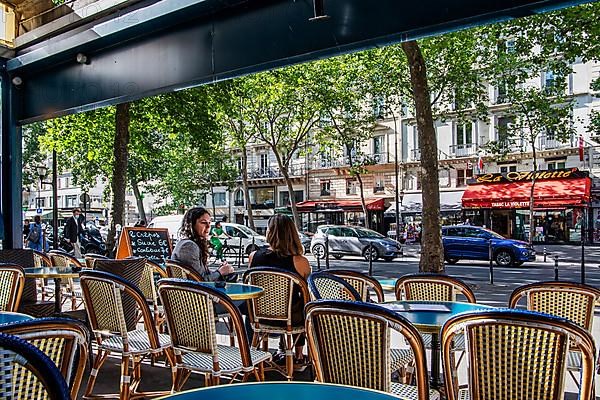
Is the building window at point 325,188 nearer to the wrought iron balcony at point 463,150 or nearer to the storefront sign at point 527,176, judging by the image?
the wrought iron balcony at point 463,150

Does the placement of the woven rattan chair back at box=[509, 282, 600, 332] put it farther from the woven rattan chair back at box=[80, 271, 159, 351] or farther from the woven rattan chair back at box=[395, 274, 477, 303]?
the woven rattan chair back at box=[80, 271, 159, 351]

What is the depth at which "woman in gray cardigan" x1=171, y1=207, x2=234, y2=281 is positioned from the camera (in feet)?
18.4

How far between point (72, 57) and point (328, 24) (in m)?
4.21

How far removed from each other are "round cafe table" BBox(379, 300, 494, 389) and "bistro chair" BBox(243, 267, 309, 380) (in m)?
1.12

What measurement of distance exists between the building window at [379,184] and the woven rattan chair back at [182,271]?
120 ft

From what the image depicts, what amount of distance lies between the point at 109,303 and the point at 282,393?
2628 mm

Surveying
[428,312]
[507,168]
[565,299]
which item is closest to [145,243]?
[428,312]

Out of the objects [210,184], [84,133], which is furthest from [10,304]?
[210,184]

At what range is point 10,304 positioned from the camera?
15.0 feet

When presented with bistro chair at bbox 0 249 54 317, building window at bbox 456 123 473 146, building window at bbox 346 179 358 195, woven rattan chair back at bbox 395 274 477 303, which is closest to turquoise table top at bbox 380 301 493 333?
woven rattan chair back at bbox 395 274 477 303

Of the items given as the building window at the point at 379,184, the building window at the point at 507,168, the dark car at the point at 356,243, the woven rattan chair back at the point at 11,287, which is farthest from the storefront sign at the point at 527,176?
the woven rattan chair back at the point at 11,287

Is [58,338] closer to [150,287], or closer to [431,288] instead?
[431,288]

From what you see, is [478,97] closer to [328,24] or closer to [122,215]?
[122,215]

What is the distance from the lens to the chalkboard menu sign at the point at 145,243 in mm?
10836
